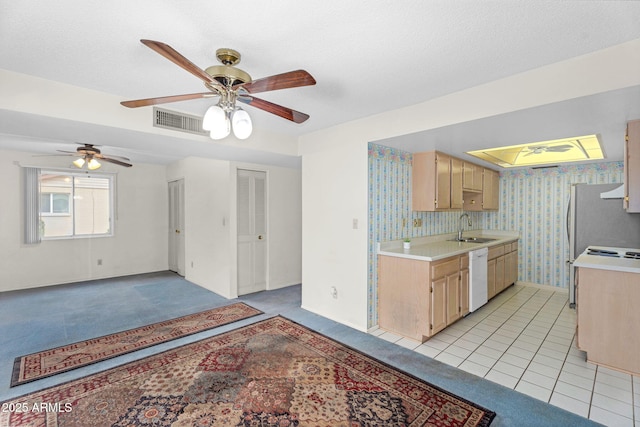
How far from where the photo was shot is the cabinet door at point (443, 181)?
12.1 feet

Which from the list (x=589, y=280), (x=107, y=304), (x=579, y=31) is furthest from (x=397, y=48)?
(x=107, y=304)

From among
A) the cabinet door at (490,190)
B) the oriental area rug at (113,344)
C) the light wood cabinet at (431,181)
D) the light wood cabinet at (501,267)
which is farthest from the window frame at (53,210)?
the cabinet door at (490,190)

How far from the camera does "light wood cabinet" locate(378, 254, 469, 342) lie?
3033mm

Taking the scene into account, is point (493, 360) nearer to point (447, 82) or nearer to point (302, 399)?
point (302, 399)

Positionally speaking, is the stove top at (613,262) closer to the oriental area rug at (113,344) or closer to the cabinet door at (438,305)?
the cabinet door at (438,305)

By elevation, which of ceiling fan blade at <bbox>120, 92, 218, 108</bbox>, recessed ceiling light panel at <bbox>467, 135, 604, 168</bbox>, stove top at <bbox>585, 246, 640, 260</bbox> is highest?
recessed ceiling light panel at <bbox>467, 135, 604, 168</bbox>

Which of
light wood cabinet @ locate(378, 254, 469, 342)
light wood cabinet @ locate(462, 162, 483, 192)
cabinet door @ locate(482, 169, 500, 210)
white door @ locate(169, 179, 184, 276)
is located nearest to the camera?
light wood cabinet @ locate(378, 254, 469, 342)

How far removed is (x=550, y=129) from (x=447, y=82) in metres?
1.15

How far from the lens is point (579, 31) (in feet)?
5.50

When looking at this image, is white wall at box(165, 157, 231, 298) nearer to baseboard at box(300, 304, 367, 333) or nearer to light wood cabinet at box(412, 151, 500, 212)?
baseboard at box(300, 304, 367, 333)

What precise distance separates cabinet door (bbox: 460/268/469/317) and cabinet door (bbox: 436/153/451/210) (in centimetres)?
83

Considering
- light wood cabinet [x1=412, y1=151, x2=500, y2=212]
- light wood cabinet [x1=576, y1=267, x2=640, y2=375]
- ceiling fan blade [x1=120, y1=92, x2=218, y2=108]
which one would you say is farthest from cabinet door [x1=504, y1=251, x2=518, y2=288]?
ceiling fan blade [x1=120, y1=92, x2=218, y2=108]

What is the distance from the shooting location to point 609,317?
101 inches

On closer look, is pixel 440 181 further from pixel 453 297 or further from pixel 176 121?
pixel 176 121
